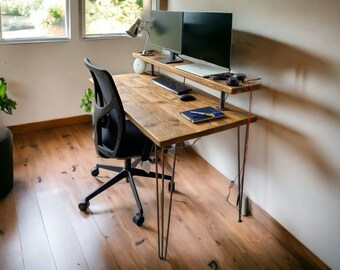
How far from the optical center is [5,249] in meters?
1.89

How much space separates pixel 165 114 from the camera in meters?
1.97

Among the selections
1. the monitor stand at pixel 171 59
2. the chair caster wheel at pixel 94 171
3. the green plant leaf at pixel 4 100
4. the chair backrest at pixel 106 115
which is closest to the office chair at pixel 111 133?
the chair backrest at pixel 106 115

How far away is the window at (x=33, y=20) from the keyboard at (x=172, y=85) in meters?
1.23

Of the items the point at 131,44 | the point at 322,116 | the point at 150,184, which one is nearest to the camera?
the point at 322,116

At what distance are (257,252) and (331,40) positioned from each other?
4.02 ft

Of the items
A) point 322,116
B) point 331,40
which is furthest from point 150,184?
point 331,40

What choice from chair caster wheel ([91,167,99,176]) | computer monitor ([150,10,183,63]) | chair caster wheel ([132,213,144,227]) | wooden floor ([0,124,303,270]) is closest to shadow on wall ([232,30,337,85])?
computer monitor ([150,10,183,63])

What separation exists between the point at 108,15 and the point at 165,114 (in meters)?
1.88

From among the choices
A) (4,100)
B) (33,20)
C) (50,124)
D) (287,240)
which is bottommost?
(287,240)

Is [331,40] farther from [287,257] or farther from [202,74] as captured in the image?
[287,257]

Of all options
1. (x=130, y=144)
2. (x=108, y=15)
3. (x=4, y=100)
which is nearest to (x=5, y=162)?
(x=4, y=100)

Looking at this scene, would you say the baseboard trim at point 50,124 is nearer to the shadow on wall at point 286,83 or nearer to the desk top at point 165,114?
the desk top at point 165,114

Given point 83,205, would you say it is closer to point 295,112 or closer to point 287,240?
point 287,240

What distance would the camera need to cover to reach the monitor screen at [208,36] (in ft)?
6.71
